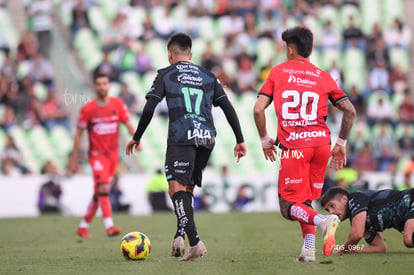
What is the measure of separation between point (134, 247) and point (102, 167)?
183 inches

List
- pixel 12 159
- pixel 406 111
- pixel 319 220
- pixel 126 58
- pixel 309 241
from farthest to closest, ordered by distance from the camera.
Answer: pixel 126 58 → pixel 406 111 → pixel 12 159 → pixel 309 241 → pixel 319 220

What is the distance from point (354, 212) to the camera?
9008 millimetres

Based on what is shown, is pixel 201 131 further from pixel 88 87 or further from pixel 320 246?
pixel 88 87

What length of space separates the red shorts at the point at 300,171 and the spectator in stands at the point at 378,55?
58.3ft

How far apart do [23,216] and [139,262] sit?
1264cm

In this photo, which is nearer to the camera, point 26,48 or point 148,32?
point 26,48

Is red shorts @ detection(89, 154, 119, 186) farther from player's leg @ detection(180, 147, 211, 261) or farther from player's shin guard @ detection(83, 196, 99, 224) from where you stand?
player's leg @ detection(180, 147, 211, 261)

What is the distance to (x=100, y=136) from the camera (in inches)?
534

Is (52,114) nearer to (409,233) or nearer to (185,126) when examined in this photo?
(185,126)

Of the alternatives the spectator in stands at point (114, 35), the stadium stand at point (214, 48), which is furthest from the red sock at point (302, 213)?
the spectator in stands at point (114, 35)

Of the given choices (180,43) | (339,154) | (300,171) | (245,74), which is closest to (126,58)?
(245,74)

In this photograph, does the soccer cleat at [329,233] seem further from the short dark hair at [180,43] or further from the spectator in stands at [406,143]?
the spectator in stands at [406,143]

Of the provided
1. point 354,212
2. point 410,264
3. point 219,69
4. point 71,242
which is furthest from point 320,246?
point 219,69

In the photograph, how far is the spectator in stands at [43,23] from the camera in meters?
25.7
